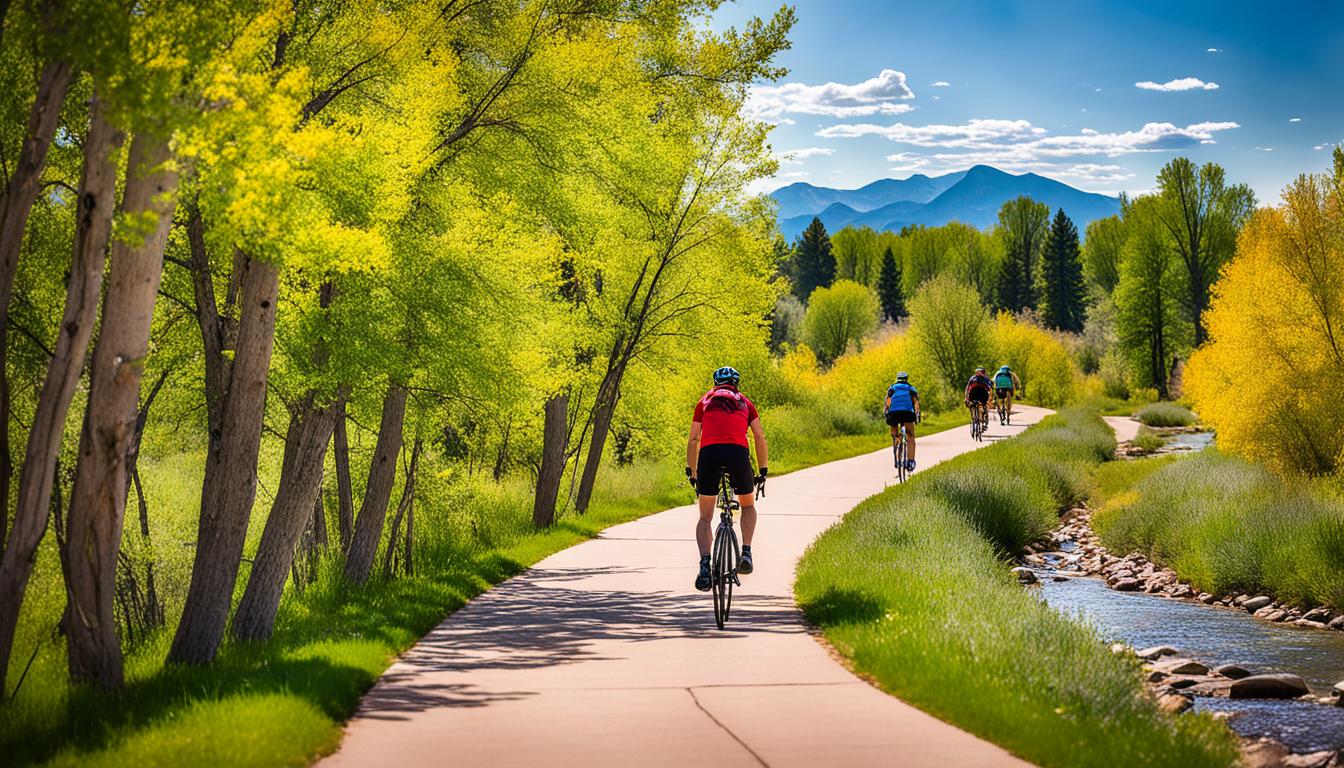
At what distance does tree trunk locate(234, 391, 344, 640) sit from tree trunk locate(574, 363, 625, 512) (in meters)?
9.02

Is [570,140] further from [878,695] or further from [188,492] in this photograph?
[188,492]

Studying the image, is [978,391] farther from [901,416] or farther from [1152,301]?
[1152,301]

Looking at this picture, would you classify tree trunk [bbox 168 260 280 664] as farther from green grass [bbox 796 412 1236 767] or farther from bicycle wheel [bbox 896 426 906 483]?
bicycle wheel [bbox 896 426 906 483]

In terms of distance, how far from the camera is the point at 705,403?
461 inches

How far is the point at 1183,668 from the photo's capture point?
1370cm

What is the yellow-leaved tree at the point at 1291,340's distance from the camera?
26703 millimetres

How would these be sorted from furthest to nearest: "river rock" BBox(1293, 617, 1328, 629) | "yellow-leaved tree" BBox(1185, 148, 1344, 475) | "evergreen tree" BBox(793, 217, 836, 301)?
"evergreen tree" BBox(793, 217, 836, 301) < "yellow-leaved tree" BBox(1185, 148, 1344, 475) < "river rock" BBox(1293, 617, 1328, 629)

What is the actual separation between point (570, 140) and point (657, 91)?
486 cm

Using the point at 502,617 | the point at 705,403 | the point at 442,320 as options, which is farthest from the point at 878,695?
the point at 442,320

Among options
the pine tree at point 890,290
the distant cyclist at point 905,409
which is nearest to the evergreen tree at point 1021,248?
the pine tree at point 890,290

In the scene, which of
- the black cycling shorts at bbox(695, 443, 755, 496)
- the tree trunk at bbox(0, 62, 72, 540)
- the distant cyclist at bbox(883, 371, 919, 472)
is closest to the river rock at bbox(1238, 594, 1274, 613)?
the distant cyclist at bbox(883, 371, 919, 472)

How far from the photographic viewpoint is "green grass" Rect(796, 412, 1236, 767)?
22.6 feet

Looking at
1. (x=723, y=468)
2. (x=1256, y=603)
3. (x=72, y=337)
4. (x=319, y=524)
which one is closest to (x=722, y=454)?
(x=723, y=468)

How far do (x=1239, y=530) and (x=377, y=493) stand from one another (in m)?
13.8
